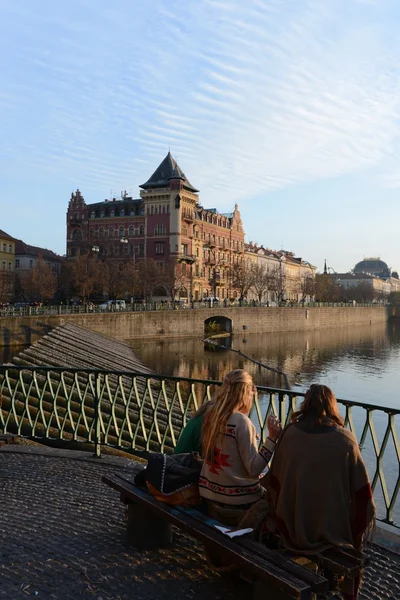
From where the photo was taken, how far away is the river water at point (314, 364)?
88.3ft

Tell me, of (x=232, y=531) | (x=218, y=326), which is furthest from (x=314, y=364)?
(x=232, y=531)

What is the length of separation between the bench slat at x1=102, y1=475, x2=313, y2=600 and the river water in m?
9.13

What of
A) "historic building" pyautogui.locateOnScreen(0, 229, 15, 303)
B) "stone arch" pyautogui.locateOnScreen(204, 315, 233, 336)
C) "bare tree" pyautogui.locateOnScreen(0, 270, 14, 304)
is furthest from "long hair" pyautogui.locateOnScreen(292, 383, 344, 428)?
"historic building" pyautogui.locateOnScreen(0, 229, 15, 303)

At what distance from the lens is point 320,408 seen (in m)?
4.11

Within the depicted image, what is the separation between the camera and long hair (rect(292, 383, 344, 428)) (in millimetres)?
4105

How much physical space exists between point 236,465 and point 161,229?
77.1 metres

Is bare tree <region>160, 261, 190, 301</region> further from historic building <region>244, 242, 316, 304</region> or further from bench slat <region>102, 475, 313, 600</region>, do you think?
bench slat <region>102, 475, 313, 600</region>

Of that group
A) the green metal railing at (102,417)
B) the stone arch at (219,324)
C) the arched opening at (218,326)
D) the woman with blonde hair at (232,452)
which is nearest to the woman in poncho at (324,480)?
the woman with blonde hair at (232,452)

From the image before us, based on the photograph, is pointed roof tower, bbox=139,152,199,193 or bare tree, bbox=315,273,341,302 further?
bare tree, bbox=315,273,341,302

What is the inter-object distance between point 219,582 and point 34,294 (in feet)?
210

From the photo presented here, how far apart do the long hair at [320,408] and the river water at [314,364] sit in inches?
385

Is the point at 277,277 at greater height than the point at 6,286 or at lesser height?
greater

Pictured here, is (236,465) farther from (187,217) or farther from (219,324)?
(187,217)

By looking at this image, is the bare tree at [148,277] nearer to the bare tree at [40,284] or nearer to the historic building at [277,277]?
the bare tree at [40,284]
